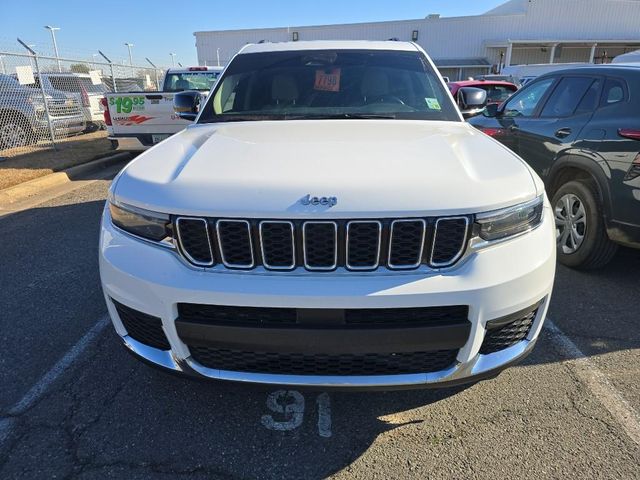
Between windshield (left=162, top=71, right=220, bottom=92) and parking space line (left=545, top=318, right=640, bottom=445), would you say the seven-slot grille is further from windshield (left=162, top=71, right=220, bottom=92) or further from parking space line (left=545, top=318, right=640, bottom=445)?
windshield (left=162, top=71, right=220, bottom=92)

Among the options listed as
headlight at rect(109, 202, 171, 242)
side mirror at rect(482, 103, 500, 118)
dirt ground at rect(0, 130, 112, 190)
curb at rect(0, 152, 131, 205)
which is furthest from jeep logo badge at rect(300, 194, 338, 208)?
dirt ground at rect(0, 130, 112, 190)

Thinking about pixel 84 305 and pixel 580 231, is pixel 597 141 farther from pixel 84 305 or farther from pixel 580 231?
pixel 84 305

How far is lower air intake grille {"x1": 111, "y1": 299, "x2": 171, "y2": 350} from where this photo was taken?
201 cm

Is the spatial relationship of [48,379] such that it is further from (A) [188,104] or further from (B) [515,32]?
(B) [515,32]

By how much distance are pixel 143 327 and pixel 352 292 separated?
0.98 metres

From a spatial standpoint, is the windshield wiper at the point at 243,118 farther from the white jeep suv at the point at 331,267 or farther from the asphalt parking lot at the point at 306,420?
the asphalt parking lot at the point at 306,420

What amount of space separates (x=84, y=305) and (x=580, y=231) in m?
4.20

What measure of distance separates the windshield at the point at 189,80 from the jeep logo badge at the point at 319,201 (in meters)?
9.45

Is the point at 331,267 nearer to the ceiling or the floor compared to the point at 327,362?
nearer to the ceiling

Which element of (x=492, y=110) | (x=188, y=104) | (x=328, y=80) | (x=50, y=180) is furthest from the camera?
(x=50, y=180)

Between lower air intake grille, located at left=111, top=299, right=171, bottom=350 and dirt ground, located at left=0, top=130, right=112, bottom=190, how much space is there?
20.9 ft

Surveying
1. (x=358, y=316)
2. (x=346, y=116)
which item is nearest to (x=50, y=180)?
(x=346, y=116)

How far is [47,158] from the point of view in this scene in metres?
9.34

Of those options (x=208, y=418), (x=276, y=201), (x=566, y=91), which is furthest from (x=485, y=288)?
(x=566, y=91)
